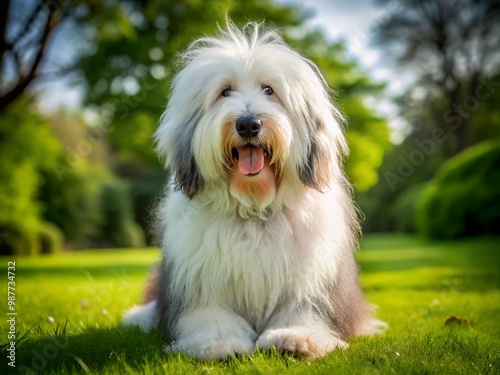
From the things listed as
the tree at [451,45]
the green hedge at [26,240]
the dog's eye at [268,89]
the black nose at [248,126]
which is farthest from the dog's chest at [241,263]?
the tree at [451,45]

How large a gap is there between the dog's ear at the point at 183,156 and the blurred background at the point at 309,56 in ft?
14.7

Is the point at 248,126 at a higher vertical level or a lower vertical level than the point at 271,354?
higher

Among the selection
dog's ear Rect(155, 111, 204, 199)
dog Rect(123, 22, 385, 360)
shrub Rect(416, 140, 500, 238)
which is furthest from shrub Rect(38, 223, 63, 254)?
dog Rect(123, 22, 385, 360)

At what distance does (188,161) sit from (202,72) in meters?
0.53

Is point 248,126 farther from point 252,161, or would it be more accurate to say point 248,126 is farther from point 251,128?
point 252,161

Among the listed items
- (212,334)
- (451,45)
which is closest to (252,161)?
(212,334)

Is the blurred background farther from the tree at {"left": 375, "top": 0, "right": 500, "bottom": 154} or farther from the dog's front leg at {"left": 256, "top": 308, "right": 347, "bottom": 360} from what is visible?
the dog's front leg at {"left": 256, "top": 308, "right": 347, "bottom": 360}

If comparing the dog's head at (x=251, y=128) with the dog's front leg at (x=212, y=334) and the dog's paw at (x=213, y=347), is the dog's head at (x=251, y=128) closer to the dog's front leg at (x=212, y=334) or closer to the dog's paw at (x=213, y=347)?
the dog's front leg at (x=212, y=334)

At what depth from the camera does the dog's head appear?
2.98 meters

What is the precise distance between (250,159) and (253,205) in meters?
0.28

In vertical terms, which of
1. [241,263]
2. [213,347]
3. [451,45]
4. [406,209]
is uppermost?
[451,45]

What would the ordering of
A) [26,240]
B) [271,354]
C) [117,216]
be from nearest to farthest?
1. [271,354]
2. [26,240]
3. [117,216]

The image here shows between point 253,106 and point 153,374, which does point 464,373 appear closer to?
point 153,374

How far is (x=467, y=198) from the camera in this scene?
39.1 feet
